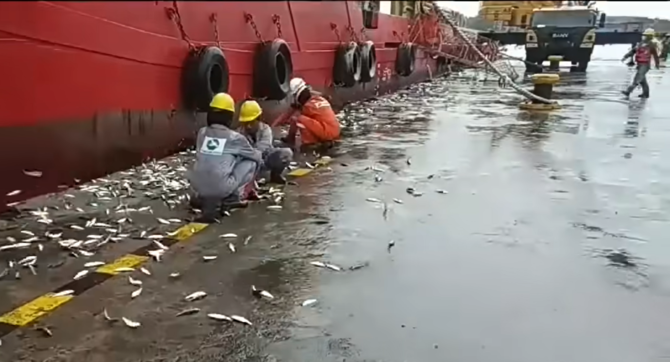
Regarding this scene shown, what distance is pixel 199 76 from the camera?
8047 mm

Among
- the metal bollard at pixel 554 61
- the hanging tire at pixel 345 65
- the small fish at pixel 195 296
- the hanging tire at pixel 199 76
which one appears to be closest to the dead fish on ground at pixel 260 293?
the small fish at pixel 195 296

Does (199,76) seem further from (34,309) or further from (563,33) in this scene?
(563,33)

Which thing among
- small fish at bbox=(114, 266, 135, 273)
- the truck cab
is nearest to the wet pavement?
small fish at bbox=(114, 266, 135, 273)

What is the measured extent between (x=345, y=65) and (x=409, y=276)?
10.3 meters

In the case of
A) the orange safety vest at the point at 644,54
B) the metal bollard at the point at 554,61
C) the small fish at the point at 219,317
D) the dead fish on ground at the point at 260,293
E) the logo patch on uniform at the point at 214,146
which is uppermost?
the orange safety vest at the point at 644,54

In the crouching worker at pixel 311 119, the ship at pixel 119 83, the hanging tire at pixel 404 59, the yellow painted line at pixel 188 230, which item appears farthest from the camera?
the hanging tire at pixel 404 59

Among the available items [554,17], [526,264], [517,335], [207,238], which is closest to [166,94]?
[207,238]

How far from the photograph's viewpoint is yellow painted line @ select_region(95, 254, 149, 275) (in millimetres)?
4332

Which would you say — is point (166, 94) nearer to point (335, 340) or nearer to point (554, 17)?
point (335, 340)

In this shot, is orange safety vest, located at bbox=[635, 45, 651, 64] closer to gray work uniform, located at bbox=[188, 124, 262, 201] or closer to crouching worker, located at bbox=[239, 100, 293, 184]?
crouching worker, located at bbox=[239, 100, 293, 184]

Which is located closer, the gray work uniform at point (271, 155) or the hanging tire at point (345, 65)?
the gray work uniform at point (271, 155)

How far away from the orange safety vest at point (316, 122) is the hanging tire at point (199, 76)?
1.45 meters

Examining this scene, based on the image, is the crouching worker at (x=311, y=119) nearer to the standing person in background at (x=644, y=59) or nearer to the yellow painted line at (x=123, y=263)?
the yellow painted line at (x=123, y=263)

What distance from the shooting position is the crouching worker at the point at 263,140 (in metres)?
6.46
